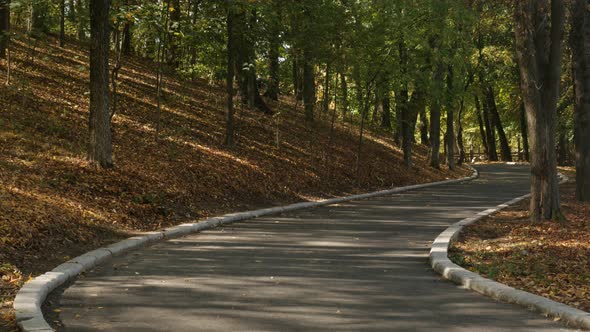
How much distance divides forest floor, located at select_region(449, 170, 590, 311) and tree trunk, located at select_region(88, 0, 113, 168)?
7566 mm

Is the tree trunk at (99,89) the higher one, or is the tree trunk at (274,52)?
the tree trunk at (274,52)

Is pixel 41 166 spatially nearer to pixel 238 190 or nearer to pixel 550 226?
pixel 238 190

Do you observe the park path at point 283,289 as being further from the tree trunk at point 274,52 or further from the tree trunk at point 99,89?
the tree trunk at point 274,52

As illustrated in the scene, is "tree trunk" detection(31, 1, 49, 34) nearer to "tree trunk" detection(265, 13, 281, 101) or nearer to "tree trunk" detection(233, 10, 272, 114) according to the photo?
"tree trunk" detection(233, 10, 272, 114)

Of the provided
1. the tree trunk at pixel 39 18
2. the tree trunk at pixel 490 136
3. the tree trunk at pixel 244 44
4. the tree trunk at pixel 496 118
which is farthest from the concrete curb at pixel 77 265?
the tree trunk at pixel 490 136

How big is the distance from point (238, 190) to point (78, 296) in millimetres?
11665

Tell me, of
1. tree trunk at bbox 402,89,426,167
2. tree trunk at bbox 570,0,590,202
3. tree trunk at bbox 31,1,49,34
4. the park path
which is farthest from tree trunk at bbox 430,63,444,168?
Answer: the park path

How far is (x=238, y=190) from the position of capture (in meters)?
19.7

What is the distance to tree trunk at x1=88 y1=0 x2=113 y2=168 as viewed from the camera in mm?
15531

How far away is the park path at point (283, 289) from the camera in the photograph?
22.5 feet

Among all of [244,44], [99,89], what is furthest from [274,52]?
[99,89]

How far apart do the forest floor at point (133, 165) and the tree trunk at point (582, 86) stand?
24.8 feet

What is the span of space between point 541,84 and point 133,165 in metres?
9.26

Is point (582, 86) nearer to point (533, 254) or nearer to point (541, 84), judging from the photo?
point (541, 84)
